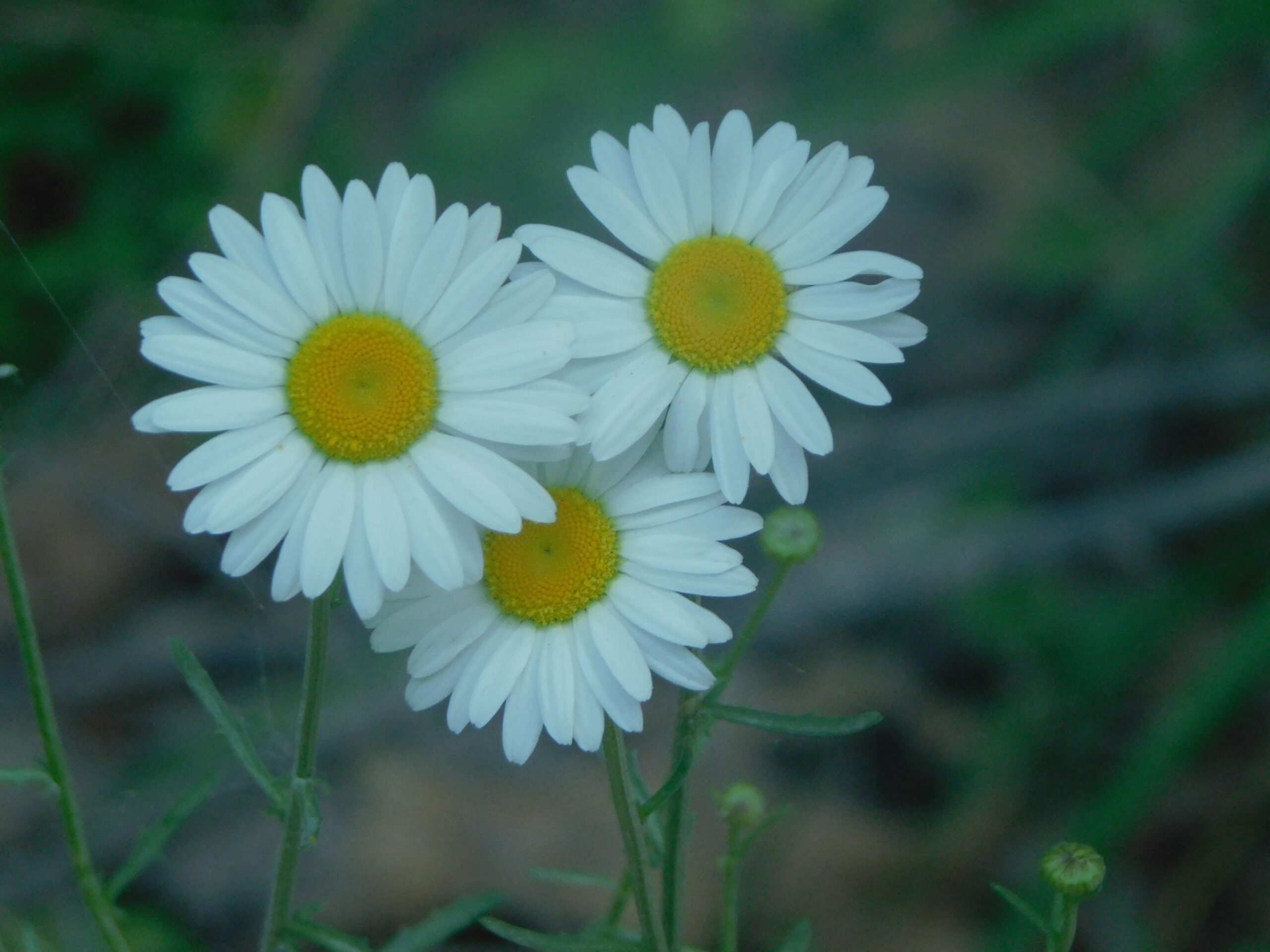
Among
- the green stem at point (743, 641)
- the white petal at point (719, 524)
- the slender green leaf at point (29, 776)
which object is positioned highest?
the white petal at point (719, 524)

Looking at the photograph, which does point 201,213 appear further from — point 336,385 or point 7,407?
point 336,385

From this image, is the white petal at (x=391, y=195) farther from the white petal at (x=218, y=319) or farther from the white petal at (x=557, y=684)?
the white petal at (x=557, y=684)

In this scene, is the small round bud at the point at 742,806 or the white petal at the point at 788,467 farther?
the small round bud at the point at 742,806

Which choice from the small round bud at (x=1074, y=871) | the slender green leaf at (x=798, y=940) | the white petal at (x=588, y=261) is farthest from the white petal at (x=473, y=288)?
the small round bud at (x=1074, y=871)

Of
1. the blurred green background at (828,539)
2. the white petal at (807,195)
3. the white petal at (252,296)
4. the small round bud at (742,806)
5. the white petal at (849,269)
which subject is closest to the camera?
the white petal at (252,296)

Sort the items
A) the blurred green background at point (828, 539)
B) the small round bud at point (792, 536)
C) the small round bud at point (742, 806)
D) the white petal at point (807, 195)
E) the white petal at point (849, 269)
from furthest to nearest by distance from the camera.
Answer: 1. the blurred green background at point (828, 539)
2. the small round bud at point (742, 806)
3. the small round bud at point (792, 536)
4. the white petal at point (807, 195)
5. the white petal at point (849, 269)

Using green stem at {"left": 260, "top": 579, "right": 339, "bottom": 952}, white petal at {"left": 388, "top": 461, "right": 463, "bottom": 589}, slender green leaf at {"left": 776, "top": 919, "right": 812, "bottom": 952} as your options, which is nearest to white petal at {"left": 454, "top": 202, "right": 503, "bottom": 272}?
white petal at {"left": 388, "top": 461, "right": 463, "bottom": 589}

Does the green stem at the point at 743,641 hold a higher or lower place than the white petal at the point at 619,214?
lower
